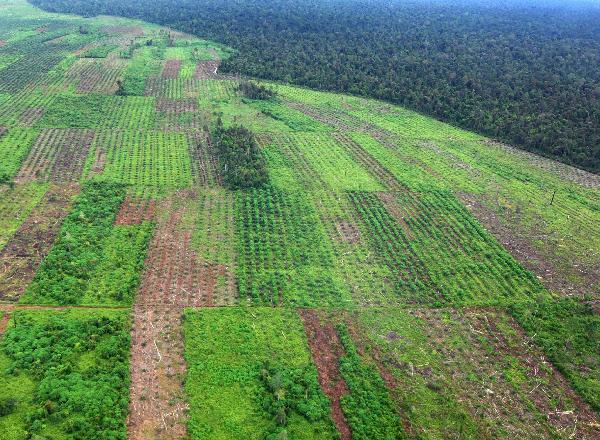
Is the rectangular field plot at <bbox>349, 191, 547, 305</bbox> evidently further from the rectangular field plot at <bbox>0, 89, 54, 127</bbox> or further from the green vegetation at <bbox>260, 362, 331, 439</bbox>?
the rectangular field plot at <bbox>0, 89, 54, 127</bbox>

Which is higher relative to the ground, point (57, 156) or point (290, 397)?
point (57, 156)

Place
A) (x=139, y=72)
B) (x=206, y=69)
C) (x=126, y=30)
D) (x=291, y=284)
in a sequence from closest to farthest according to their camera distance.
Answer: (x=291, y=284) < (x=139, y=72) < (x=206, y=69) < (x=126, y=30)

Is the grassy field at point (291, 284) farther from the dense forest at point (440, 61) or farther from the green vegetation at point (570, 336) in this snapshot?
the dense forest at point (440, 61)

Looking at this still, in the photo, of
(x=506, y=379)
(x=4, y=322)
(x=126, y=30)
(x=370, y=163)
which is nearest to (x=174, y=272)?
(x=4, y=322)

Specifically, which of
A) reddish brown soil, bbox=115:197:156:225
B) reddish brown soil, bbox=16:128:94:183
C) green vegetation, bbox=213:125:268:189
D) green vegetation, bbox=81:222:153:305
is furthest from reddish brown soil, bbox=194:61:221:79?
green vegetation, bbox=81:222:153:305

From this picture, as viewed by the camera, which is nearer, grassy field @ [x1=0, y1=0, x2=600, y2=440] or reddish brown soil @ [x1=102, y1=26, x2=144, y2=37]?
grassy field @ [x1=0, y1=0, x2=600, y2=440]

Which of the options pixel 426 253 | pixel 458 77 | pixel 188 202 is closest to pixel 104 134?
pixel 188 202

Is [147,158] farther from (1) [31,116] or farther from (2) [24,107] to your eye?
(2) [24,107]
